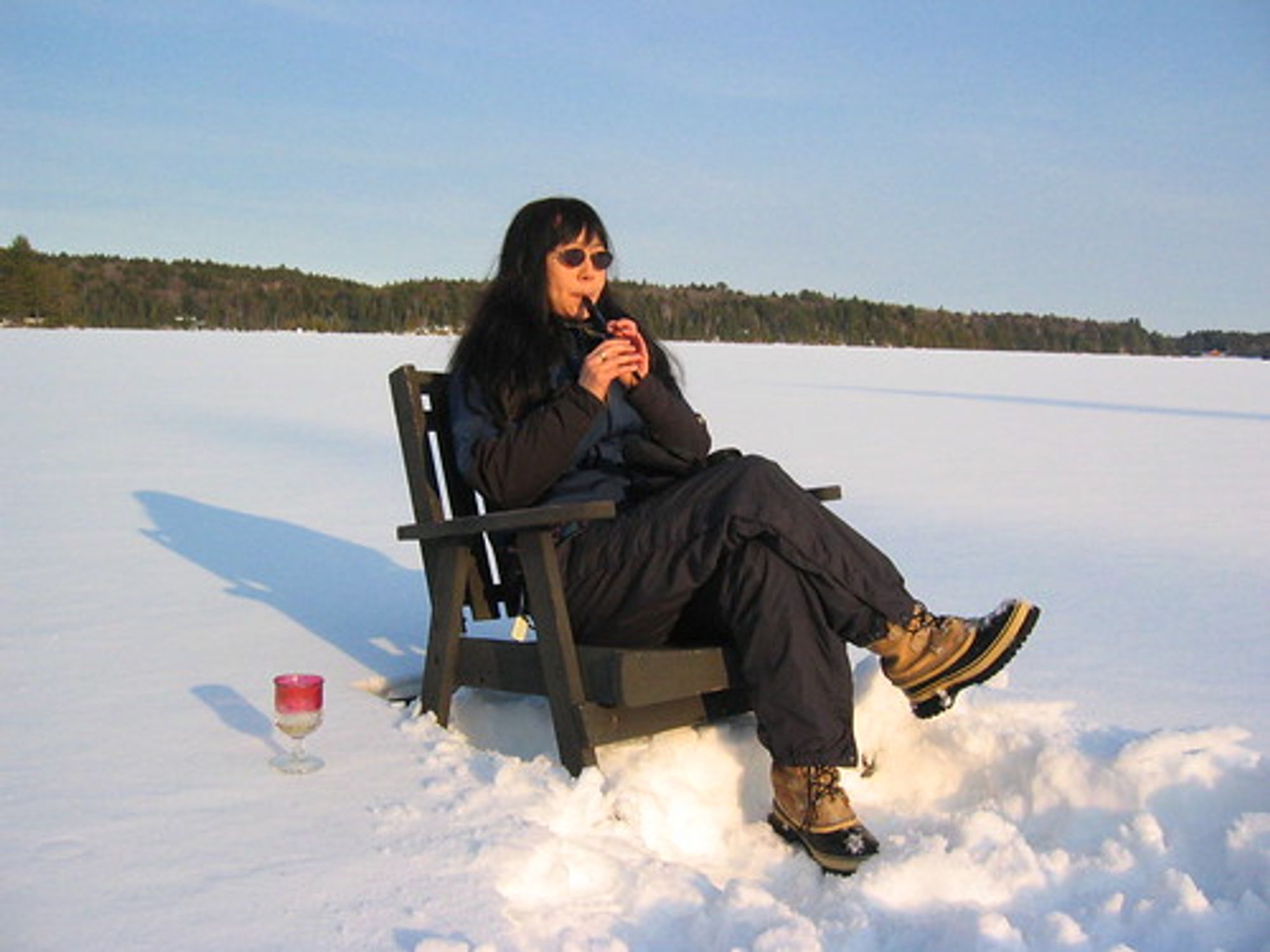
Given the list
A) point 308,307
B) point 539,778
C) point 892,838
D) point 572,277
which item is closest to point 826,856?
point 892,838

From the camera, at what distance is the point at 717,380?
20.0 metres

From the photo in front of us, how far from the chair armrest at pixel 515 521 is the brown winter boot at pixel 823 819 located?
696mm

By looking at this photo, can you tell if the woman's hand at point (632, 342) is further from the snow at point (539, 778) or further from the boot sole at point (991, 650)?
the boot sole at point (991, 650)

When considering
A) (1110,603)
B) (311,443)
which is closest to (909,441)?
(311,443)

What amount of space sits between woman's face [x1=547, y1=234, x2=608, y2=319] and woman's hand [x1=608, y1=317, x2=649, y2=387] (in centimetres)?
26

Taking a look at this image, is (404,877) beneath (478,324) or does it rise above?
beneath

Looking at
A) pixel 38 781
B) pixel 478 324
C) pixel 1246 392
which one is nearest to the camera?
pixel 38 781

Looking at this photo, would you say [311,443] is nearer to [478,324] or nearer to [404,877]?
[478,324]

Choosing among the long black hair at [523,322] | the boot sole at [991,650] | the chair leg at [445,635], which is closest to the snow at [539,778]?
the chair leg at [445,635]

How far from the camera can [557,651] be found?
3.05 metres

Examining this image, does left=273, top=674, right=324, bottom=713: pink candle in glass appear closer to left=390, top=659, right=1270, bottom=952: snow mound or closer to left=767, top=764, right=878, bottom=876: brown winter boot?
left=390, top=659, right=1270, bottom=952: snow mound

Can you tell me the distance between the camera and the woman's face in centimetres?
357

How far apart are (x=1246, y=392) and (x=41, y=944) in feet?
77.9

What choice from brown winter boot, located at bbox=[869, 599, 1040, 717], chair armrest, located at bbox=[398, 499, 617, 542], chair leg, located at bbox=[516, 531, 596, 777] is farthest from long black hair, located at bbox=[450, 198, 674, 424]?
brown winter boot, located at bbox=[869, 599, 1040, 717]
